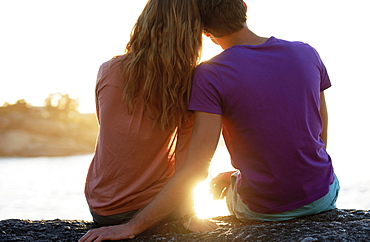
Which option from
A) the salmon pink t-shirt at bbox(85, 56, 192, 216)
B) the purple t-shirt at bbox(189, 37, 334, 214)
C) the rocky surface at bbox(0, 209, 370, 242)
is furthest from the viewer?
the salmon pink t-shirt at bbox(85, 56, 192, 216)

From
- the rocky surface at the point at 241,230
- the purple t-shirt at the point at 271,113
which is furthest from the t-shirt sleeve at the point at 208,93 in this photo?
the rocky surface at the point at 241,230

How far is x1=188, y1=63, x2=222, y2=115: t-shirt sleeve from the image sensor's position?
1360mm

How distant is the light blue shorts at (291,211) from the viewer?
4.84ft

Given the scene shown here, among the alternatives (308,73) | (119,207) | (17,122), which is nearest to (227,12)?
(308,73)

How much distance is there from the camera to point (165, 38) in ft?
4.94

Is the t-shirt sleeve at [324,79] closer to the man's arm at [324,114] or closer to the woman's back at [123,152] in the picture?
the man's arm at [324,114]

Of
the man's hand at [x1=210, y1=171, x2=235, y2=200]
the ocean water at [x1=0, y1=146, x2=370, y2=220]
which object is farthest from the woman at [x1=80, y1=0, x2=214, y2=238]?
the ocean water at [x1=0, y1=146, x2=370, y2=220]

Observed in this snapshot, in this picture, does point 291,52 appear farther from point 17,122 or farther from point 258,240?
point 17,122

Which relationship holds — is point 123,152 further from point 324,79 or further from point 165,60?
point 324,79

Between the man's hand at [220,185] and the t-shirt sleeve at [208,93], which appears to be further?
the man's hand at [220,185]

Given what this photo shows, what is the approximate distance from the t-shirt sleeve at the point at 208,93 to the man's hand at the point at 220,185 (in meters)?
0.53

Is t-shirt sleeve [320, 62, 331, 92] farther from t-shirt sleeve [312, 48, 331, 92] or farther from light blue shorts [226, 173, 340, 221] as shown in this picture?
light blue shorts [226, 173, 340, 221]

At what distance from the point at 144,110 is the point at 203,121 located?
31 centimetres

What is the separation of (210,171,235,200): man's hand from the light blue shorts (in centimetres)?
10
